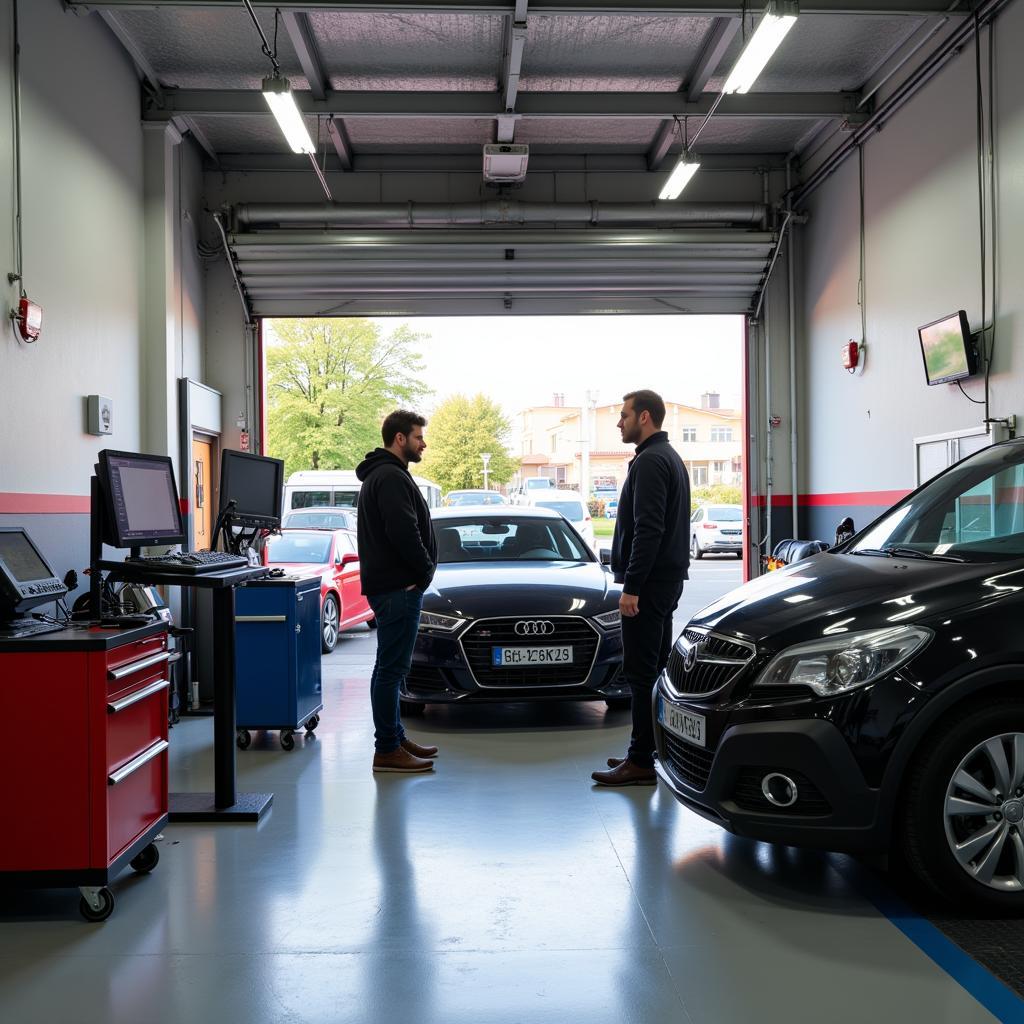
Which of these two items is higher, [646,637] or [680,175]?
[680,175]

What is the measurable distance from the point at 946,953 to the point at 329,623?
278 inches

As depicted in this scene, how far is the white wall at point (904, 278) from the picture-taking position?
588cm

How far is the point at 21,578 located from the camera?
3.15 m

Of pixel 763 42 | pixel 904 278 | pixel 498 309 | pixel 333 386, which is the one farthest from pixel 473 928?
pixel 333 386

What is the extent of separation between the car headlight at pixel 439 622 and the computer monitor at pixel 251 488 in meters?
0.98

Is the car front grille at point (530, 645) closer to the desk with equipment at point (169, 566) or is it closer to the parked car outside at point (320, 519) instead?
the desk with equipment at point (169, 566)

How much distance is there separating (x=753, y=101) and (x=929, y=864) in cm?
671

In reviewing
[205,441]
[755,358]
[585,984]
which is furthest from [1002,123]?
[205,441]

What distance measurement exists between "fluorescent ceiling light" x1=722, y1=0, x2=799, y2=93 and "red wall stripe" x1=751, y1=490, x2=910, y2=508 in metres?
2.95

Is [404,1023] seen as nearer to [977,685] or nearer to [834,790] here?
[834,790]

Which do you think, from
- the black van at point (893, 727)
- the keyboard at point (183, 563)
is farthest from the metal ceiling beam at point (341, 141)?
the black van at point (893, 727)

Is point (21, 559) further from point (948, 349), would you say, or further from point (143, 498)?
point (948, 349)

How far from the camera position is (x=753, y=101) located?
7.79 m

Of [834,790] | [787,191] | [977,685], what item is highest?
[787,191]
